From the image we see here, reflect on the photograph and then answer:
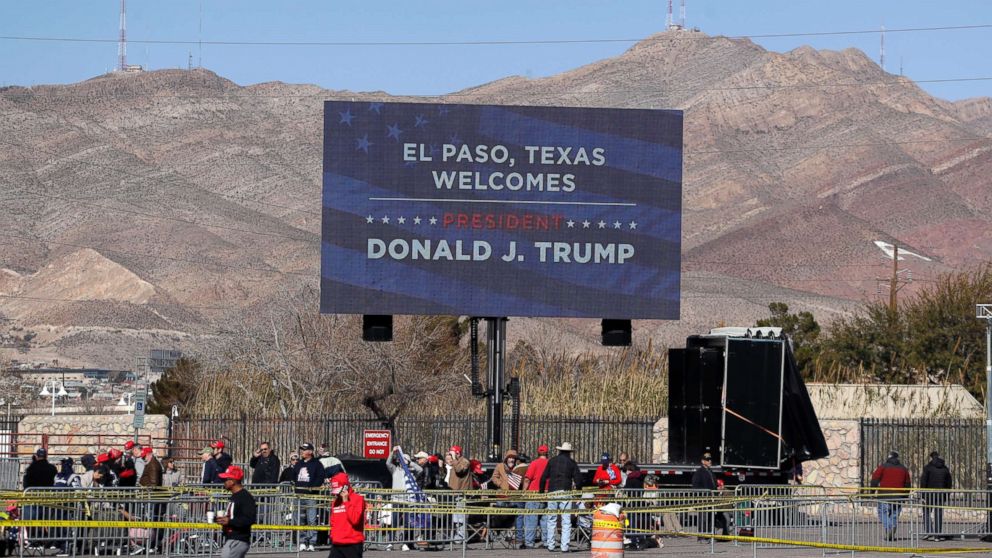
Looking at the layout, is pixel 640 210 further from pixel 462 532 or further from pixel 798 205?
pixel 798 205

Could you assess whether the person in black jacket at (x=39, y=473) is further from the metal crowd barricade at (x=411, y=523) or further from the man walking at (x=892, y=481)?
the man walking at (x=892, y=481)

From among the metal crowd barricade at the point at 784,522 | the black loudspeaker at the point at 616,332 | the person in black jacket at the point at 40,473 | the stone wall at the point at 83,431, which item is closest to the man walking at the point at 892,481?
the metal crowd barricade at the point at 784,522

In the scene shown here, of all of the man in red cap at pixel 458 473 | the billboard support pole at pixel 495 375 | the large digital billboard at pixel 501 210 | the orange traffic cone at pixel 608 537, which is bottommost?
the orange traffic cone at pixel 608 537

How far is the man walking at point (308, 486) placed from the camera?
21719 mm

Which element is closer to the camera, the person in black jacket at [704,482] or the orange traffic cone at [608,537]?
the orange traffic cone at [608,537]

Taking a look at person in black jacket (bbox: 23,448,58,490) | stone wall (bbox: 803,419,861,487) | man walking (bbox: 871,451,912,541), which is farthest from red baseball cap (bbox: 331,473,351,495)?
stone wall (bbox: 803,419,861,487)

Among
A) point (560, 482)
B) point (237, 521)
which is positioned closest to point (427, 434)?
point (560, 482)

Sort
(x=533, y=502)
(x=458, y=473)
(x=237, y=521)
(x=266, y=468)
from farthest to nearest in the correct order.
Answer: (x=458, y=473), (x=266, y=468), (x=533, y=502), (x=237, y=521)

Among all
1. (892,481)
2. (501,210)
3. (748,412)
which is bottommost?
(892,481)

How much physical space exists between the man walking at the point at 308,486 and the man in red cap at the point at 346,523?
224 inches

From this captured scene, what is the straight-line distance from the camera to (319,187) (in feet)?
465

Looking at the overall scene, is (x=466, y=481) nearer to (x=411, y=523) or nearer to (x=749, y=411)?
(x=411, y=523)

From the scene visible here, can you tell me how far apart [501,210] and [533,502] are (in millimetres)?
7114

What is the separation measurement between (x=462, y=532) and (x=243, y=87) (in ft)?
522
